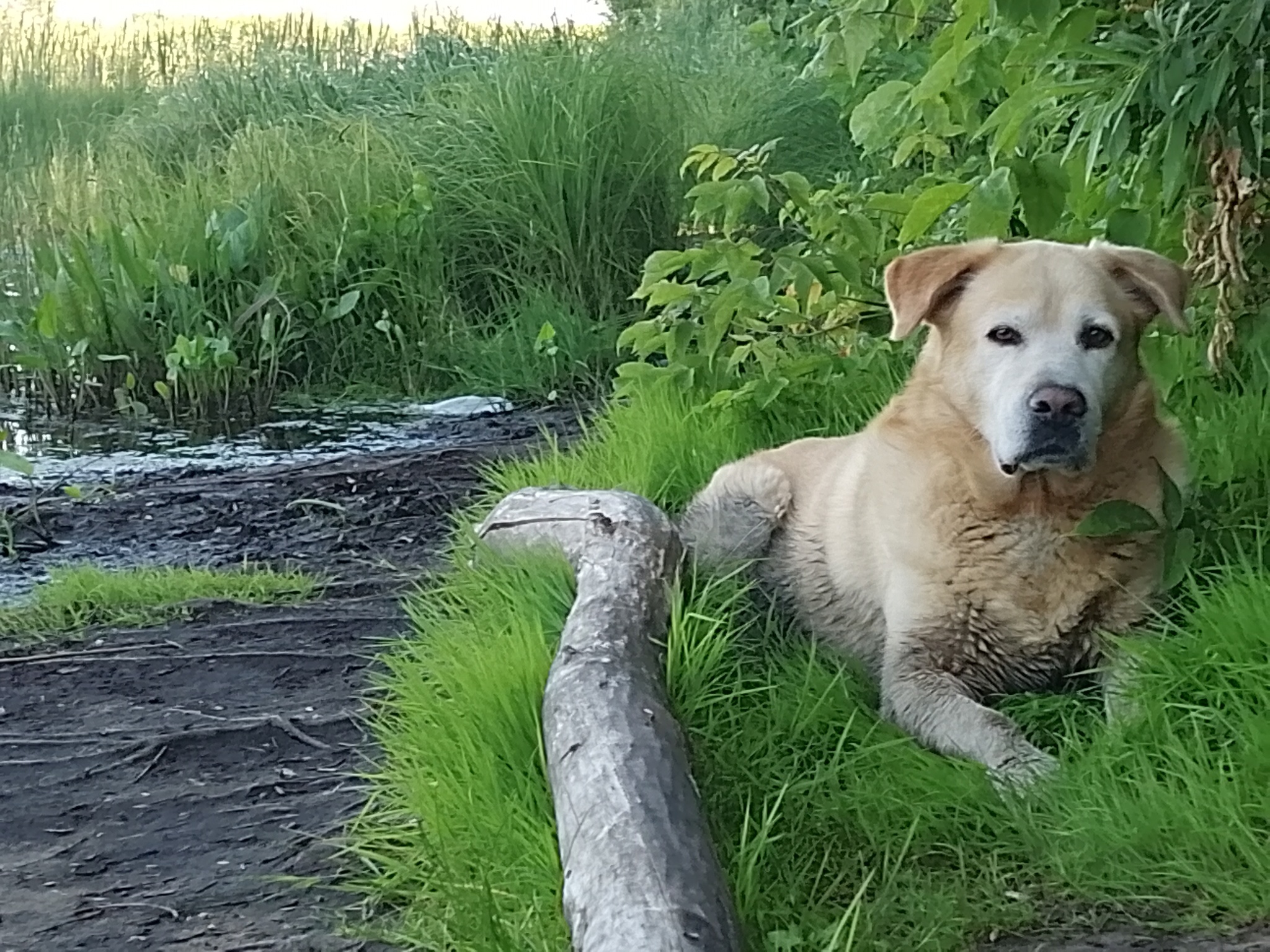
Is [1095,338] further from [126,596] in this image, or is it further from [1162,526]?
[126,596]

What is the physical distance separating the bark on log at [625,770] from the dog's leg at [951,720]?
493 millimetres

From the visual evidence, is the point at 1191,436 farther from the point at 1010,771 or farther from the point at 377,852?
the point at 377,852

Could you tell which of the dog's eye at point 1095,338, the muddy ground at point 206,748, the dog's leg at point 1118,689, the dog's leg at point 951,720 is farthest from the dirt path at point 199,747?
the dog's eye at point 1095,338

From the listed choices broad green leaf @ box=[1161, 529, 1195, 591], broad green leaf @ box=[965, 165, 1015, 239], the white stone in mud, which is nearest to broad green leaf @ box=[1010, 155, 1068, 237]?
broad green leaf @ box=[965, 165, 1015, 239]

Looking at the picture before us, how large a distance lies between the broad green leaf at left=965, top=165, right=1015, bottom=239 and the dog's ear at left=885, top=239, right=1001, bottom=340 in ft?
0.15

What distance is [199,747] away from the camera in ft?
9.73

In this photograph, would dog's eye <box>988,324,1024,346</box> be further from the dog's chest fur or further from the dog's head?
the dog's chest fur

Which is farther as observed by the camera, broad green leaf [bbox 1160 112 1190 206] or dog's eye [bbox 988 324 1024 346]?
dog's eye [bbox 988 324 1024 346]

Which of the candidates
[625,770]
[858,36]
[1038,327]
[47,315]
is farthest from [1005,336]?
[47,315]

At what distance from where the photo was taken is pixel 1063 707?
284cm

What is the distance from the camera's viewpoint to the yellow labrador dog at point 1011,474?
278 centimetres

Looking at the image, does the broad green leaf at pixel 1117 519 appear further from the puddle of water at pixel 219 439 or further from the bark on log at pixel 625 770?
the puddle of water at pixel 219 439

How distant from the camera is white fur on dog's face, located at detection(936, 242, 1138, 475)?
276cm

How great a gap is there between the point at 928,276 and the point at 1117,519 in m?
0.70
